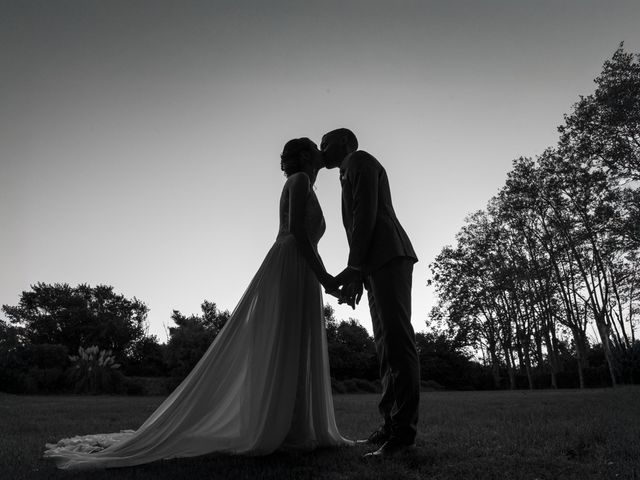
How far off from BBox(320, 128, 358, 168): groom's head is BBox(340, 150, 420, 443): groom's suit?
1.41ft

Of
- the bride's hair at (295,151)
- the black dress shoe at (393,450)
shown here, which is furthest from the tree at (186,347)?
the black dress shoe at (393,450)

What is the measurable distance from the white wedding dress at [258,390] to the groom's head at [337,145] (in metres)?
0.44

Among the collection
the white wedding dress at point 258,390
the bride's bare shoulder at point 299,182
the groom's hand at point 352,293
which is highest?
the bride's bare shoulder at point 299,182

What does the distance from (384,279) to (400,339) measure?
0.54m

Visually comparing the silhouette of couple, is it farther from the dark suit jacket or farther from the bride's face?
the bride's face

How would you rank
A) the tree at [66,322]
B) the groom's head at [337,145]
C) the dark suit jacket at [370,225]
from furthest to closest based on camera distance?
1. the tree at [66,322]
2. the groom's head at [337,145]
3. the dark suit jacket at [370,225]

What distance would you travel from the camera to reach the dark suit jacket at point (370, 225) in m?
3.72

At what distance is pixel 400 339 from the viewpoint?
3.56m

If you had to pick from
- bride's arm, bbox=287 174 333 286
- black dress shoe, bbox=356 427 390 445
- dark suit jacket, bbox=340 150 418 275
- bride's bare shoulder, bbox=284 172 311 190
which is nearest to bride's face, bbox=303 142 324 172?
bride's bare shoulder, bbox=284 172 311 190

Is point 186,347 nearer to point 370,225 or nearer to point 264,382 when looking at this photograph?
point 264,382

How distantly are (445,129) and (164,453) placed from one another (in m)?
12.2

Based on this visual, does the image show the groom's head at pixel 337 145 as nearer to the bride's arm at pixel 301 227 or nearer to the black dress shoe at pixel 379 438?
the bride's arm at pixel 301 227

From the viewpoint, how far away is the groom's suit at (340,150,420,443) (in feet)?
11.5

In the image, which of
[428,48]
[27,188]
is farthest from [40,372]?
[428,48]
